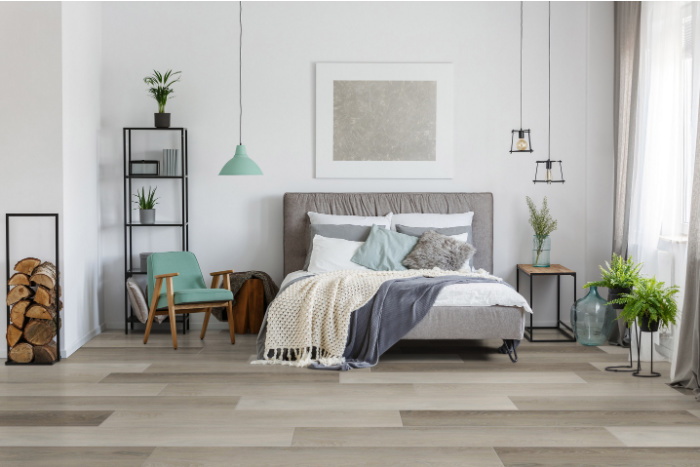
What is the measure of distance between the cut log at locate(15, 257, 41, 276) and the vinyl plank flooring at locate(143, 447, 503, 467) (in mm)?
2388

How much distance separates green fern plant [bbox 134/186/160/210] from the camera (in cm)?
628

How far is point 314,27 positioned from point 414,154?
4.76ft

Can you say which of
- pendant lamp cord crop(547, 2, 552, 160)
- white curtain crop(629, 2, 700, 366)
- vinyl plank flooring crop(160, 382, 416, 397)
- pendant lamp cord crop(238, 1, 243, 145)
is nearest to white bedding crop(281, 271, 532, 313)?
vinyl plank flooring crop(160, 382, 416, 397)

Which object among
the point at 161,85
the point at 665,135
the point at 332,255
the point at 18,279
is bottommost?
the point at 18,279

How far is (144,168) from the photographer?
628 cm

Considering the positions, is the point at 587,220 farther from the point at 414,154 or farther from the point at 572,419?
the point at 572,419

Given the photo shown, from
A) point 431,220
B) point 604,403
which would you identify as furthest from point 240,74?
point 604,403

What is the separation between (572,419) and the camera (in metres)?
3.74

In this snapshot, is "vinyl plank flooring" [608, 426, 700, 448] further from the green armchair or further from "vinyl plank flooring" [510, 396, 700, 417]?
the green armchair

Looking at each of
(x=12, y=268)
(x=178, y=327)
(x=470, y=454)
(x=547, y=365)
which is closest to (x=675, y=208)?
(x=547, y=365)

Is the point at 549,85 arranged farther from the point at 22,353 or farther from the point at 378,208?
the point at 22,353

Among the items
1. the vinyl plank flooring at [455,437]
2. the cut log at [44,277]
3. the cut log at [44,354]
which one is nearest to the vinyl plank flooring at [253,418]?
the vinyl plank flooring at [455,437]

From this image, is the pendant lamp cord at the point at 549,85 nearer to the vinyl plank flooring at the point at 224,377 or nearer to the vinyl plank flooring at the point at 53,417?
the vinyl plank flooring at the point at 224,377

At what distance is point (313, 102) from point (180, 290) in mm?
2056
